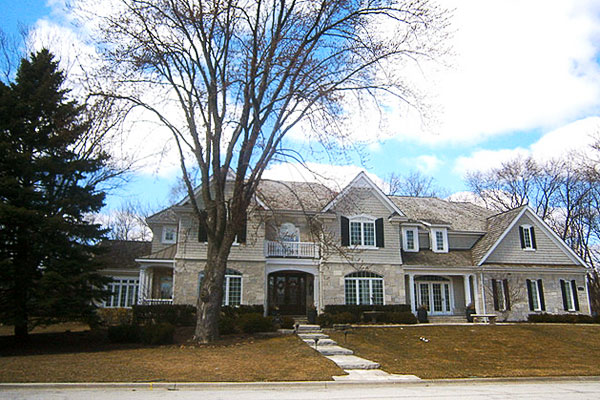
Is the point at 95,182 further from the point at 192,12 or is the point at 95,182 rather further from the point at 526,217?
the point at 526,217

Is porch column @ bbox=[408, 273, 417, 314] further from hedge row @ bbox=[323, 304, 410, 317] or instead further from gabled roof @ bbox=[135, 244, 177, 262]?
gabled roof @ bbox=[135, 244, 177, 262]

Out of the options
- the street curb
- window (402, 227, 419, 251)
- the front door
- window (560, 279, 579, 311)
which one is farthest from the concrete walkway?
window (560, 279, 579, 311)

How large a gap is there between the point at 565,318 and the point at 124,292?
86.2 feet

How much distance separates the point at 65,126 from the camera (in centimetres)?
1583

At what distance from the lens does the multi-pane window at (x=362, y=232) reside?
24.8 m

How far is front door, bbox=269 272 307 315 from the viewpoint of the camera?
25.0 m

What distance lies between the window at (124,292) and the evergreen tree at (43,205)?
505 inches

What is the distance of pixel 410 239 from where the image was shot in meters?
27.2

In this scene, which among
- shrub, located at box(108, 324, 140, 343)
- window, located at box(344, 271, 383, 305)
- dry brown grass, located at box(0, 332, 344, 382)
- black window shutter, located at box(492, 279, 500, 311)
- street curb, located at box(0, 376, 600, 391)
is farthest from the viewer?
black window shutter, located at box(492, 279, 500, 311)

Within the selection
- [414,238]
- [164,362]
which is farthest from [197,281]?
[414,238]

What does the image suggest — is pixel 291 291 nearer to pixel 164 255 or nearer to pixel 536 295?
pixel 164 255

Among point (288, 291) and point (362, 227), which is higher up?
point (362, 227)

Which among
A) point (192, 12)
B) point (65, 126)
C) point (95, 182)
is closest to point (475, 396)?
point (192, 12)

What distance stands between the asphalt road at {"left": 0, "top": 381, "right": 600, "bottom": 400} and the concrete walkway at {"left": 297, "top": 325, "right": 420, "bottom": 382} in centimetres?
47
